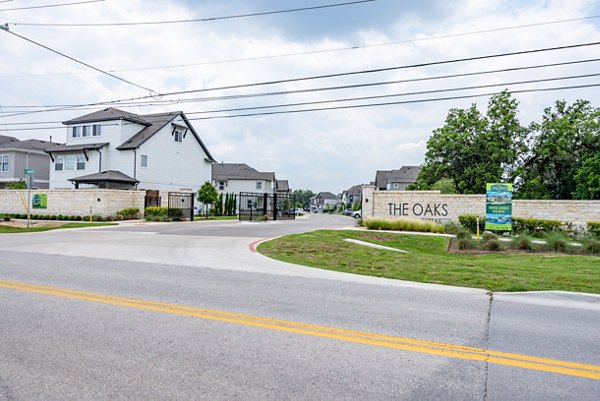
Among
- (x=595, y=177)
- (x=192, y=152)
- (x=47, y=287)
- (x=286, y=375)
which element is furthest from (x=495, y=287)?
(x=192, y=152)

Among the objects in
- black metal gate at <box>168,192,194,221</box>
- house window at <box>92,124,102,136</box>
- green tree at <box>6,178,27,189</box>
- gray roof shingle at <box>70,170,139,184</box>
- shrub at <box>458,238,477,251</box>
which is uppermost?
house window at <box>92,124,102,136</box>

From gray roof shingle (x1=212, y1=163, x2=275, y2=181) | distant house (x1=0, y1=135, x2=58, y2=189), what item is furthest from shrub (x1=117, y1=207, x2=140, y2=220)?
gray roof shingle (x1=212, y1=163, x2=275, y2=181)

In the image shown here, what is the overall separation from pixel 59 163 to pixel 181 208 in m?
17.8

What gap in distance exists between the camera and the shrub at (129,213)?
31688 millimetres

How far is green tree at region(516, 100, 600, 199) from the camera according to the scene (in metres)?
35.3

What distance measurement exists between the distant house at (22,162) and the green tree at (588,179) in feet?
173

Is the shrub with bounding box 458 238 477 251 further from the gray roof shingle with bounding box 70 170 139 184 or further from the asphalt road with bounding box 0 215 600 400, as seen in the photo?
the gray roof shingle with bounding box 70 170 139 184

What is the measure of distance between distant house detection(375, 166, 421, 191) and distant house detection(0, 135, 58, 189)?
58.5m

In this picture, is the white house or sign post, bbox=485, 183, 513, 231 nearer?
sign post, bbox=485, 183, 513, 231

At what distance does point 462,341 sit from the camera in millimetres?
4859

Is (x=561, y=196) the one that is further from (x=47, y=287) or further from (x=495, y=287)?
(x=47, y=287)

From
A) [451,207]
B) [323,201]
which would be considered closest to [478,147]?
[451,207]

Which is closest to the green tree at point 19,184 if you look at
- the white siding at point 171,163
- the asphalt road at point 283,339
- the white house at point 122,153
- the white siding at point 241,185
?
the white house at point 122,153

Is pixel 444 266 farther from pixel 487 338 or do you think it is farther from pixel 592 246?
pixel 592 246
